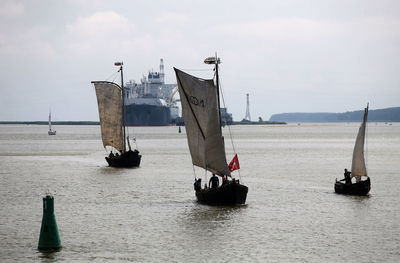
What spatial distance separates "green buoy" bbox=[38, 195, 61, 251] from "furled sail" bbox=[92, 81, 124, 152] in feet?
147

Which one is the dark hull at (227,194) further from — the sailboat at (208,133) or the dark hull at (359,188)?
the dark hull at (359,188)

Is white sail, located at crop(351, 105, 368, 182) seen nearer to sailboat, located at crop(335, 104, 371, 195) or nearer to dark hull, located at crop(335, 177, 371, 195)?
sailboat, located at crop(335, 104, 371, 195)

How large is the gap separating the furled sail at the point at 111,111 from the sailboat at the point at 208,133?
32561mm

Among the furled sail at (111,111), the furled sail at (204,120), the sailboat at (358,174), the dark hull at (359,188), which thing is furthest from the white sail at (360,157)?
the furled sail at (111,111)

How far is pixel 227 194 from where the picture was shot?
34.0m

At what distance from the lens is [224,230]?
90.5ft

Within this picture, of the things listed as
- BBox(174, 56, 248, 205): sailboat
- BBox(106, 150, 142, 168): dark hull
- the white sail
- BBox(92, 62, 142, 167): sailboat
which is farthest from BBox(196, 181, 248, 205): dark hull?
BBox(92, 62, 142, 167): sailboat

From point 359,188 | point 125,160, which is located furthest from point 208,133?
point 125,160

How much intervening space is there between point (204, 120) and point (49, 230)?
548 inches

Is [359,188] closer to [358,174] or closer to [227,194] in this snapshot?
[358,174]

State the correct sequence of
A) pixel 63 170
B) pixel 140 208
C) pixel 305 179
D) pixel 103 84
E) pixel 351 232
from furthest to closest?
pixel 103 84
pixel 63 170
pixel 305 179
pixel 140 208
pixel 351 232

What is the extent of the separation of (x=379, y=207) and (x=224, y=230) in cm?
1048

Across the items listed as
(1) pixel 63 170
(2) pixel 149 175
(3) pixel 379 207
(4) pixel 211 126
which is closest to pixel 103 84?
(1) pixel 63 170

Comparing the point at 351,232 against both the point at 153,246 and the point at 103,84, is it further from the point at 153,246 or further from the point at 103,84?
the point at 103,84
